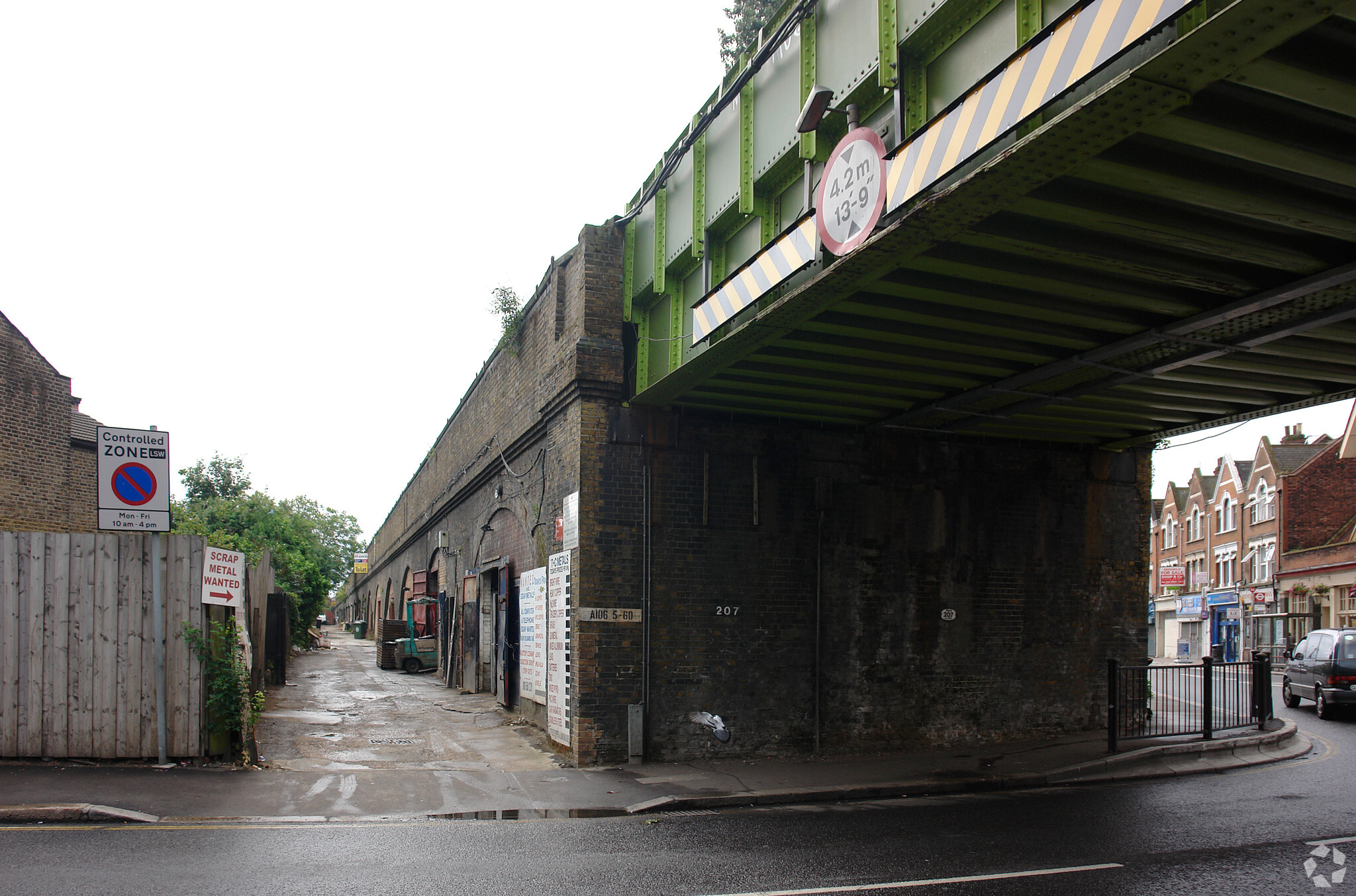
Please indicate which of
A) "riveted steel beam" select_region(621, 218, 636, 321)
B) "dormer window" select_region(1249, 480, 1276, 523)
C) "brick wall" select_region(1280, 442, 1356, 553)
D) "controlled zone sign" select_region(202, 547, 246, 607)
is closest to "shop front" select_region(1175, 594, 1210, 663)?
"dormer window" select_region(1249, 480, 1276, 523)

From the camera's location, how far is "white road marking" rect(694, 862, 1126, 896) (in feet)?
20.3

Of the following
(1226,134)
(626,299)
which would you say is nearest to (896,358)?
(626,299)

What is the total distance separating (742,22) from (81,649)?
33558 mm

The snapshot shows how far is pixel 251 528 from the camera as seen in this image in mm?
37312

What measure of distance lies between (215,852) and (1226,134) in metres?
8.45

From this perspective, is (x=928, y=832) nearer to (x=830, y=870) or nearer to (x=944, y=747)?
(x=830, y=870)

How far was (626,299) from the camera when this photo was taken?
12383mm

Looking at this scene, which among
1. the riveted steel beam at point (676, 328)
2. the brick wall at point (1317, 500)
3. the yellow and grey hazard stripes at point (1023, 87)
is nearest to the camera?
the yellow and grey hazard stripes at point (1023, 87)

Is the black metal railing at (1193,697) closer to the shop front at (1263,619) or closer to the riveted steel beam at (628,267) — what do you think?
the riveted steel beam at (628,267)

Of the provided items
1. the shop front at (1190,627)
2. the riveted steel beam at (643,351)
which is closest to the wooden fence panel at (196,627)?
the riveted steel beam at (643,351)

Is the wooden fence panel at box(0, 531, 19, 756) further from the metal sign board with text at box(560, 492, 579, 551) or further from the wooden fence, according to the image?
the metal sign board with text at box(560, 492, 579, 551)

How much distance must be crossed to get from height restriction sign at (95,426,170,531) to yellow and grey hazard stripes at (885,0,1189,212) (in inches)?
327

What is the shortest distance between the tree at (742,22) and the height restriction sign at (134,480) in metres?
29.6

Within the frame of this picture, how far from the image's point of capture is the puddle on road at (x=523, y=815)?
8594 mm
